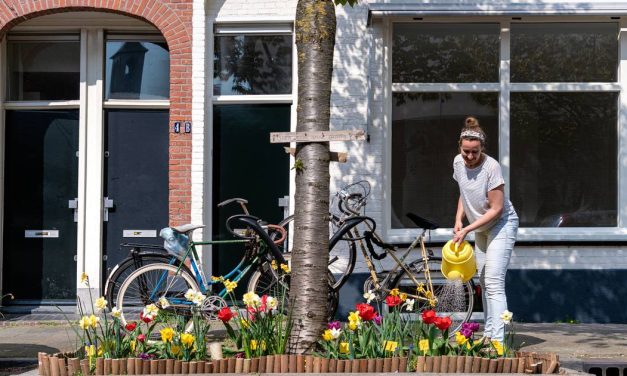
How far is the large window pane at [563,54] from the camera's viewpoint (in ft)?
37.5

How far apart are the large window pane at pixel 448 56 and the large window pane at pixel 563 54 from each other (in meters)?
0.25

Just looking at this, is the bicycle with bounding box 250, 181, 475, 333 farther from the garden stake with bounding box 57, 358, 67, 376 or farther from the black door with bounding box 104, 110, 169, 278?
the garden stake with bounding box 57, 358, 67, 376

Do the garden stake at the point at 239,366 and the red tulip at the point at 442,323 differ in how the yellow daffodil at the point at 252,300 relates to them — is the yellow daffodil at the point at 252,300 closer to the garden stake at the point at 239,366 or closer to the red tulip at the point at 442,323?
the garden stake at the point at 239,366

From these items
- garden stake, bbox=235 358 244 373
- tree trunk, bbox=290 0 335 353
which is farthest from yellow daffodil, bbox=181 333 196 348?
tree trunk, bbox=290 0 335 353

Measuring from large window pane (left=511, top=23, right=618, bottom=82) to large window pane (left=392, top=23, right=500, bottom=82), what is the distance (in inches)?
9.9

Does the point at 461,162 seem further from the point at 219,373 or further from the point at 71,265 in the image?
the point at 71,265

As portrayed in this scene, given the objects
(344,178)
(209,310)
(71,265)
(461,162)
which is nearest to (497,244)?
(461,162)

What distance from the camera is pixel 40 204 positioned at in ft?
39.5

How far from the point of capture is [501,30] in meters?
11.4

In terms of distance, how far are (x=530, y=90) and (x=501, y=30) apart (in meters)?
0.73

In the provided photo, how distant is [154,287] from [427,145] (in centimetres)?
379

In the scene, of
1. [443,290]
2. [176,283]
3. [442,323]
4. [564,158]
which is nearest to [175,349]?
[442,323]

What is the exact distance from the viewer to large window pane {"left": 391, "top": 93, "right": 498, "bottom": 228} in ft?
37.5

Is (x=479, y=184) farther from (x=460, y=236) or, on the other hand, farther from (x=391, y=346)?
(x=391, y=346)
